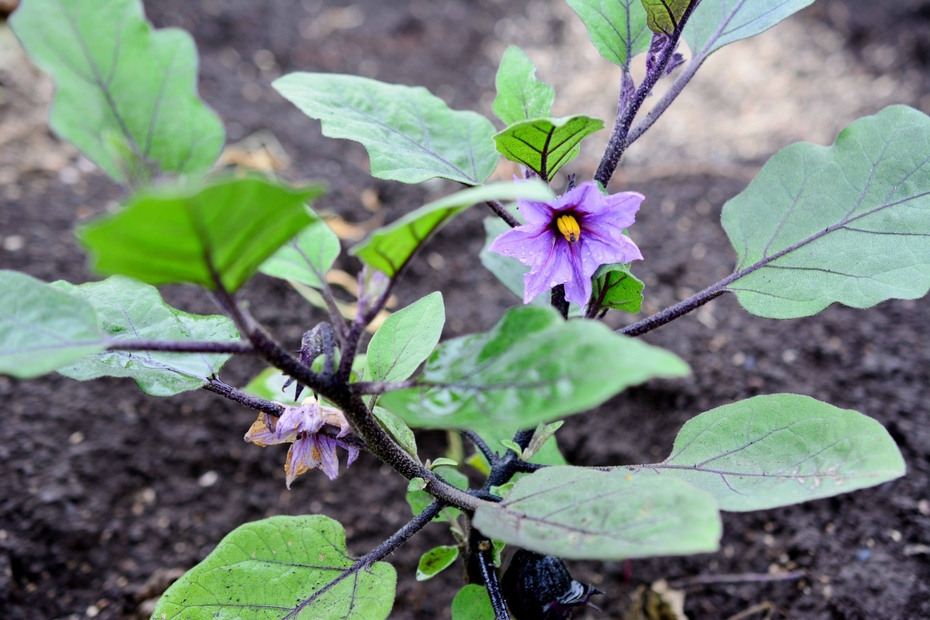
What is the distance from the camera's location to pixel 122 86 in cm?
56

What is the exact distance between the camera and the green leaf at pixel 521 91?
0.85 metres

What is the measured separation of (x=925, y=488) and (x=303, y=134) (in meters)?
2.05

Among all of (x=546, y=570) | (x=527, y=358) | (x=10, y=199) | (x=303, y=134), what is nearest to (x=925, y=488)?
(x=546, y=570)

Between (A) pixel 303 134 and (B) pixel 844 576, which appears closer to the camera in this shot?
(B) pixel 844 576

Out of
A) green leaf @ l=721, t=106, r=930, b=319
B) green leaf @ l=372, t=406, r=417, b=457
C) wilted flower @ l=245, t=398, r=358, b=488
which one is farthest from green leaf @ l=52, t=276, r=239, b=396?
green leaf @ l=721, t=106, r=930, b=319

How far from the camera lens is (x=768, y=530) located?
4.52 feet

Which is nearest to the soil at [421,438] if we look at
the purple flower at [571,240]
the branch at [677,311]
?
the branch at [677,311]

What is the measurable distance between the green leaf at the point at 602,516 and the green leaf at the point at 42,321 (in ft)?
1.37

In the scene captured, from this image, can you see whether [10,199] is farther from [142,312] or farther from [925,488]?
[925,488]

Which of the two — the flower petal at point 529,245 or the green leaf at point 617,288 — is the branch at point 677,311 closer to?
the green leaf at point 617,288

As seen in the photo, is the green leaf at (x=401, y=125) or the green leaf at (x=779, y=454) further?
the green leaf at (x=401, y=125)

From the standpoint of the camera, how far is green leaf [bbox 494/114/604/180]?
69cm

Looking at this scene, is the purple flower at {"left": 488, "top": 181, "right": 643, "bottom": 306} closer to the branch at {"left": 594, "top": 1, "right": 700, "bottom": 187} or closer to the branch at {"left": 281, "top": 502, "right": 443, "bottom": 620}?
the branch at {"left": 594, "top": 1, "right": 700, "bottom": 187}

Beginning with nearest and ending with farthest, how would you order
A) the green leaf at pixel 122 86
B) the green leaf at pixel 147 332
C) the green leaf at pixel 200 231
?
1. the green leaf at pixel 200 231
2. the green leaf at pixel 122 86
3. the green leaf at pixel 147 332
